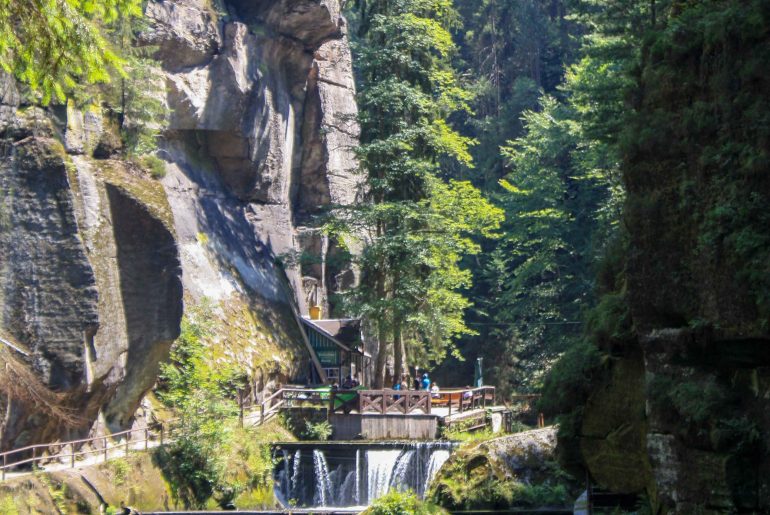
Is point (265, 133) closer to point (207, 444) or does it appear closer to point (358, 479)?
point (358, 479)

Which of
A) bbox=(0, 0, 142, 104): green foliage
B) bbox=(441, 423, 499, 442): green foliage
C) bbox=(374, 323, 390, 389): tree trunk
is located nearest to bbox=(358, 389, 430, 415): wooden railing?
bbox=(441, 423, 499, 442): green foliage

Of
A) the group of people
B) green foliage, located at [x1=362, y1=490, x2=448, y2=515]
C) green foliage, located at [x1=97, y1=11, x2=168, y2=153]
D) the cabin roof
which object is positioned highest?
green foliage, located at [x1=97, y1=11, x2=168, y2=153]

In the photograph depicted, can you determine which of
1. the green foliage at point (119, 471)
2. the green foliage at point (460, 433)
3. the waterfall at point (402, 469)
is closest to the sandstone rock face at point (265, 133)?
the green foliage at point (460, 433)

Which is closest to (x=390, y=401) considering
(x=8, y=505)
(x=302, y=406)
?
(x=302, y=406)

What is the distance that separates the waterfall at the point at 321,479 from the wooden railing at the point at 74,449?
433 centimetres

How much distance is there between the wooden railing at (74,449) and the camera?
75.9ft

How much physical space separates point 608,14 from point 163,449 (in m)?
15.7

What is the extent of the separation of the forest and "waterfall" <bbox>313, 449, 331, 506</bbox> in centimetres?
143

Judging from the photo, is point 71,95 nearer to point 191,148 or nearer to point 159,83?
point 159,83

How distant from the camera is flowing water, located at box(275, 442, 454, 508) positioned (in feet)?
95.0

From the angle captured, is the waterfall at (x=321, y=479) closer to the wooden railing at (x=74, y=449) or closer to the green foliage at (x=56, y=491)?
the wooden railing at (x=74, y=449)

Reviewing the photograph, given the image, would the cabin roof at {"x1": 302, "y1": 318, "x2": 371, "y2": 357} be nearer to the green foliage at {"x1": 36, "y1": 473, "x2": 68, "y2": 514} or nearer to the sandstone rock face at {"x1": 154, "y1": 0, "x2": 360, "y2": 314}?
the sandstone rock face at {"x1": 154, "y1": 0, "x2": 360, "y2": 314}

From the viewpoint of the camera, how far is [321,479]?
29.4 metres

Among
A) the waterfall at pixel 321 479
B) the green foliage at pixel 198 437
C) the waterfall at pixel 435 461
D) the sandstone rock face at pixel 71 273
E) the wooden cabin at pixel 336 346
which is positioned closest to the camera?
A: the sandstone rock face at pixel 71 273
